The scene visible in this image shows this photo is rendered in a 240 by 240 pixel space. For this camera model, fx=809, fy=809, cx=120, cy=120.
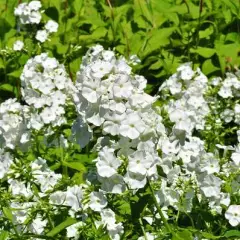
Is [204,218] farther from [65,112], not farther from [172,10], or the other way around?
[172,10]

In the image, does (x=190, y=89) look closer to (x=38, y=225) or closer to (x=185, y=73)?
(x=185, y=73)

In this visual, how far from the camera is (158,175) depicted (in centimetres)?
295

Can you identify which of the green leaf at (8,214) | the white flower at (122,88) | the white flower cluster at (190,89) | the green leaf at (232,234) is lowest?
the white flower cluster at (190,89)

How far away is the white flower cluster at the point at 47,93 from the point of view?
369 centimetres

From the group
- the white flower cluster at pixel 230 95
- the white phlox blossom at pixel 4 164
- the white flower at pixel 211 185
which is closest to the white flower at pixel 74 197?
the white phlox blossom at pixel 4 164

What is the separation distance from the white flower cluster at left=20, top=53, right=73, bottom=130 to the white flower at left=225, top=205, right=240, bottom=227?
1.00 metres

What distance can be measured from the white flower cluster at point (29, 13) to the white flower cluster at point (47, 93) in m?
1.43

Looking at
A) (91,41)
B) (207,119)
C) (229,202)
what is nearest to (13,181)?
(229,202)

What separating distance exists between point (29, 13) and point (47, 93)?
1.59m

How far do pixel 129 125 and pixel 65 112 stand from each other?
1.25 meters

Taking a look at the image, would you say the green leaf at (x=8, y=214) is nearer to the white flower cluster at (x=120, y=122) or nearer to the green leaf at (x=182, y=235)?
the white flower cluster at (x=120, y=122)

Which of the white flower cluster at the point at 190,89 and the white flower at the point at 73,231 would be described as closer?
the white flower at the point at 73,231

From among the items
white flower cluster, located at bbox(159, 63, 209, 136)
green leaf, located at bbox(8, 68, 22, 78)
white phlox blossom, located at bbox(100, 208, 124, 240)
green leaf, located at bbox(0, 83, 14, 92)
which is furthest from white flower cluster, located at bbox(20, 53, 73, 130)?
green leaf, located at bbox(0, 83, 14, 92)

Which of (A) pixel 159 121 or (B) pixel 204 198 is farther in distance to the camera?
(B) pixel 204 198
